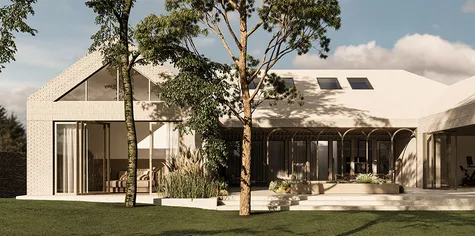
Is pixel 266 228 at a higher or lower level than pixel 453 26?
lower

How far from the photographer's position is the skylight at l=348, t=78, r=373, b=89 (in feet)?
68.4

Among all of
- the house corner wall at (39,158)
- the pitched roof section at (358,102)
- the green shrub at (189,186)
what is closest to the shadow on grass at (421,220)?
the green shrub at (189,186)

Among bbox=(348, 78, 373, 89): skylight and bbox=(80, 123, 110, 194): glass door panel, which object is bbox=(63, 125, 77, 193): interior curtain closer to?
bbox=(80, 123, 110, 194): glass door panel

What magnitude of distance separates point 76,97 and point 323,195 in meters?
8.19

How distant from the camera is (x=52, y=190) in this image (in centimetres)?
1661

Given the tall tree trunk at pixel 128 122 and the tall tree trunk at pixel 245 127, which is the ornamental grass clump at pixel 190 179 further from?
the tall tree trunk at pixel 245 127

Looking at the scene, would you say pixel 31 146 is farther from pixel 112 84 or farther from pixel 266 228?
pixel 266 228

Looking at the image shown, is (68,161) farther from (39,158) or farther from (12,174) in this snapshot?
(12,174)

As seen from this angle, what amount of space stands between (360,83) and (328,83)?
129cm

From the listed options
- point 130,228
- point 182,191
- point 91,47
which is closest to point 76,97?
point 91,47

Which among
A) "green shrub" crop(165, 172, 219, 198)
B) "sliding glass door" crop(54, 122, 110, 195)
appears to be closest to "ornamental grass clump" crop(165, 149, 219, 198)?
"green shrub" crop(165, 172, 219, 198)

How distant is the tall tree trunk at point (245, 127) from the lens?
42.1 ft

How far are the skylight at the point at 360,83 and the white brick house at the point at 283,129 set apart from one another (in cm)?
4

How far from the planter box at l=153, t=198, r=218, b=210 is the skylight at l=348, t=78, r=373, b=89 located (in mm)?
8957
